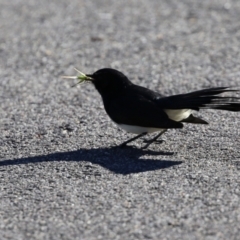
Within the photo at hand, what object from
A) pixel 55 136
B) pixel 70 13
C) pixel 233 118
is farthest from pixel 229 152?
pixel 70 13

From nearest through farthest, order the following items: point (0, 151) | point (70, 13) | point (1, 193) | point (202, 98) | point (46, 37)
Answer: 1. point (1, 193)
2. point (202, 98)
3. point (0, 151)
4. point (46, 37)
5. point (70, 13)

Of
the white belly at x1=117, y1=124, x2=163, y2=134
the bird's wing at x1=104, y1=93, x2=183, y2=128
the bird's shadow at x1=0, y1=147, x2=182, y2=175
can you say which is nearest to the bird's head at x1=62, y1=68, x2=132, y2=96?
the bird's wing at x1=104, y1=93, x2=183, y2=128

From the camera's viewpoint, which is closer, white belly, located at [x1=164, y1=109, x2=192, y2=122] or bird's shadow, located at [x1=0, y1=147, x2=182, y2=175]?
bird's shadow, located at [x1=0, y1=147, x2=182, y2=175]

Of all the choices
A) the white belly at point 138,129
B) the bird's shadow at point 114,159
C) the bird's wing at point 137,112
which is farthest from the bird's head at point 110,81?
the bird's shadow at point 114,159

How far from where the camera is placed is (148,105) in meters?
6.84

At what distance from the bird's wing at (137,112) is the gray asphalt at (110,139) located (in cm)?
32

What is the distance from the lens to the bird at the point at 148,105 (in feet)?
21.7

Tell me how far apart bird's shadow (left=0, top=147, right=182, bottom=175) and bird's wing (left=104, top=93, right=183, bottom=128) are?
0.30 meters

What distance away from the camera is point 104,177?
20.4ft

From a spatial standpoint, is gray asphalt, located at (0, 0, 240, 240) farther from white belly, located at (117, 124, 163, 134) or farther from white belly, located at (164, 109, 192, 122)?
white belly, located at (164, 109, 192, 122)

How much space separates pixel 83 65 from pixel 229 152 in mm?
4358

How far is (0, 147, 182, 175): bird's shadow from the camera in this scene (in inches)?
254

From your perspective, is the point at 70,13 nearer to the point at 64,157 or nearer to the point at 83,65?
the point at 83,65

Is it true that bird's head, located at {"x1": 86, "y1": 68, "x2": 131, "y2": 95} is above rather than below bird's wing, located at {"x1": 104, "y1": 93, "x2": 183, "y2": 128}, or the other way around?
above
